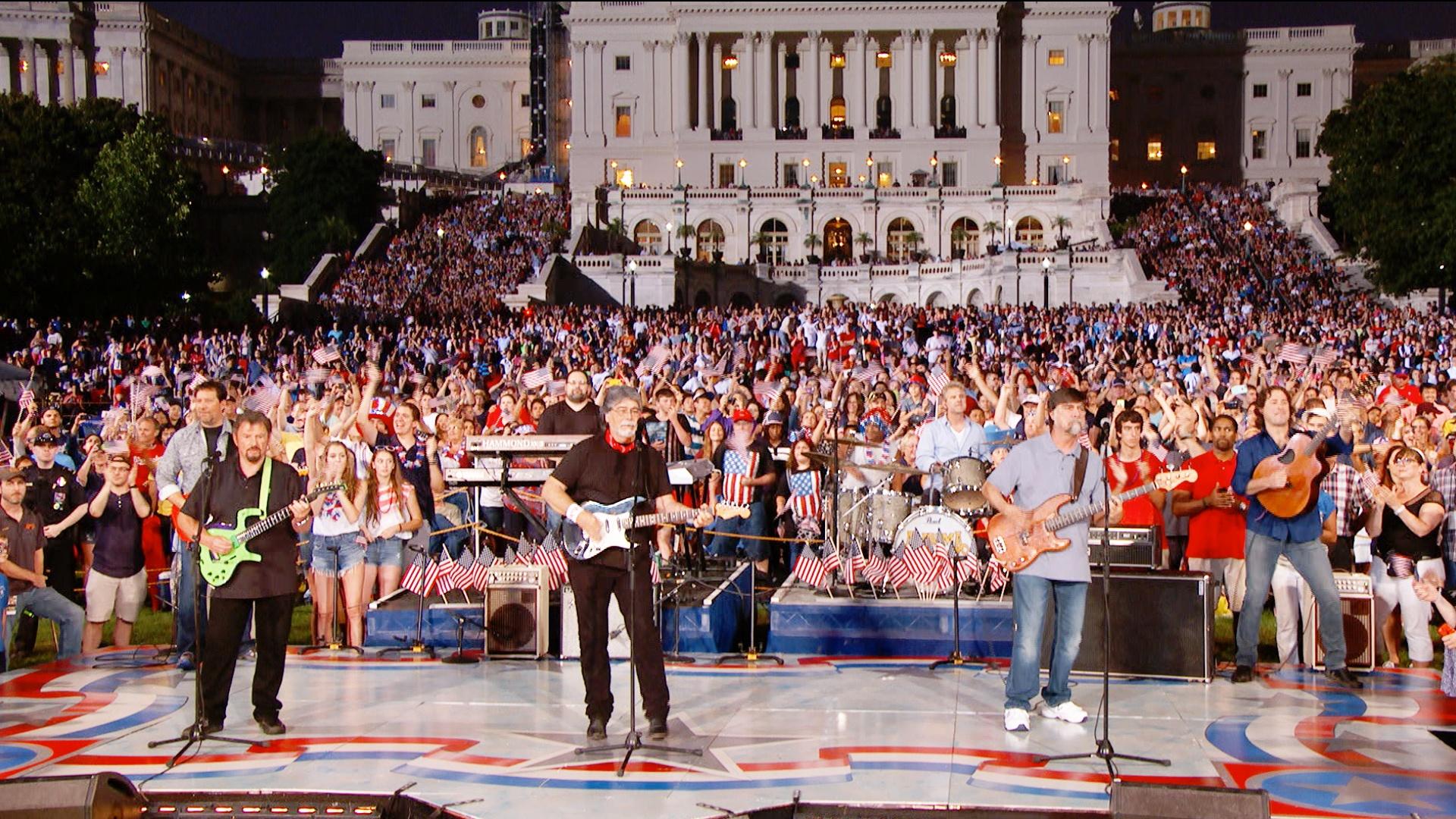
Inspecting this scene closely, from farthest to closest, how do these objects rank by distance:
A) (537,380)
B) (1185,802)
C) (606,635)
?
(537,380), (606,635), (1185,802)

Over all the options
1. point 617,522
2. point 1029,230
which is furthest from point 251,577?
point 1029,230

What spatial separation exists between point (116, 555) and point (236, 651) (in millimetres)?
3820

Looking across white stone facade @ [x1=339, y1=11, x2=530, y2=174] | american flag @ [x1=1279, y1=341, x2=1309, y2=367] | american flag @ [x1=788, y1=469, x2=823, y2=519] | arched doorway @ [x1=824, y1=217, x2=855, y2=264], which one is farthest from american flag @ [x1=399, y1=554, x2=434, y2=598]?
white stone facade @ [x1=339, y1=11, x2=530, y2=174]

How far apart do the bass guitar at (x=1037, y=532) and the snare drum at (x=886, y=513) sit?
4.49m

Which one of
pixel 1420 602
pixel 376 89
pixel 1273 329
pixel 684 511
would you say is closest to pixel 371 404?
pixel 684 511

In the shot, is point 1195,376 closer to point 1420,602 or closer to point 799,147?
point 1420,602

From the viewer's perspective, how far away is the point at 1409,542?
1305 cm

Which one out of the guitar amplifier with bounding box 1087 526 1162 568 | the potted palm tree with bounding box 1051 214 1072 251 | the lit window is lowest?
the guitar amplifier with bounding box 1087 526 1162 568

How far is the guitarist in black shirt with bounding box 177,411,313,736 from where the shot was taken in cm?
1078

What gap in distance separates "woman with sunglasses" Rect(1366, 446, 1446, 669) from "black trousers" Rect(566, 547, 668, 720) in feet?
19.4

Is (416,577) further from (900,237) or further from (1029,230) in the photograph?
(1029,230)

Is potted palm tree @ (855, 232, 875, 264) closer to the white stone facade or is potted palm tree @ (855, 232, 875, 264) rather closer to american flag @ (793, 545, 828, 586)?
the white stone facade

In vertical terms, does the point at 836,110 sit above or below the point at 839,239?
above

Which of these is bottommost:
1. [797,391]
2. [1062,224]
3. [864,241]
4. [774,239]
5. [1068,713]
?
[1068,713]
